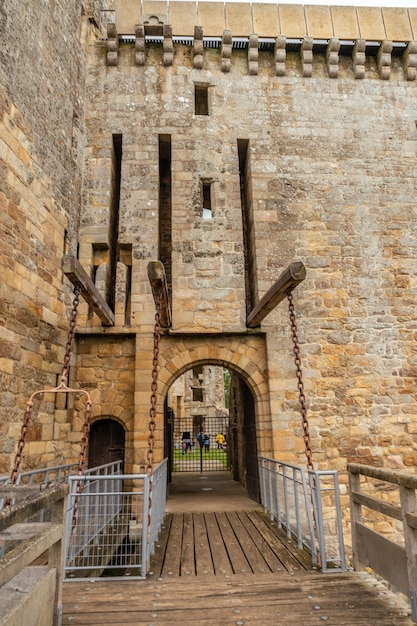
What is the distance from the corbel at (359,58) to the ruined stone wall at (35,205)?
17.3 ft

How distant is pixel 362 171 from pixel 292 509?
585cm

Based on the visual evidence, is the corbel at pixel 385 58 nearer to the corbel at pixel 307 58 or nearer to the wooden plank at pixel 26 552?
the corbel at pixel 307 58

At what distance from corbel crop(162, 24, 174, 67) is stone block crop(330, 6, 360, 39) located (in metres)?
3.23

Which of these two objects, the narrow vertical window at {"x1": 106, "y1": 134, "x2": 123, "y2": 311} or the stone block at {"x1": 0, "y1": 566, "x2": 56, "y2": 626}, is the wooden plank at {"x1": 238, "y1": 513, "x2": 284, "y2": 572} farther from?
the narrow vertical window at {"x1": 106, "y1": 134, "x2": 123, "y2": 311}

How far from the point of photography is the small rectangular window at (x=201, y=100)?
8.22 metres

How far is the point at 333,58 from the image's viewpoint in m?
8.12

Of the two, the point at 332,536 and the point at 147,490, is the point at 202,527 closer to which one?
the point at 147,490

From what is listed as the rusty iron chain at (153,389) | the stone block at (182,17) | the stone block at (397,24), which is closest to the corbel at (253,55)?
the stone block at (182,17)

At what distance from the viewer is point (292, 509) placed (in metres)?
5.67

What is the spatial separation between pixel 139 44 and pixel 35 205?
4328 mm

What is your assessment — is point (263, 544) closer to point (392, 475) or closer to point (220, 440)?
point (392, 475)

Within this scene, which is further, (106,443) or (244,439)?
(244,439)

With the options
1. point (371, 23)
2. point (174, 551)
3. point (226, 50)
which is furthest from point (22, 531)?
point (371, 23)

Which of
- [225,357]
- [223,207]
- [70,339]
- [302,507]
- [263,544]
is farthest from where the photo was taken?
[223,207]
